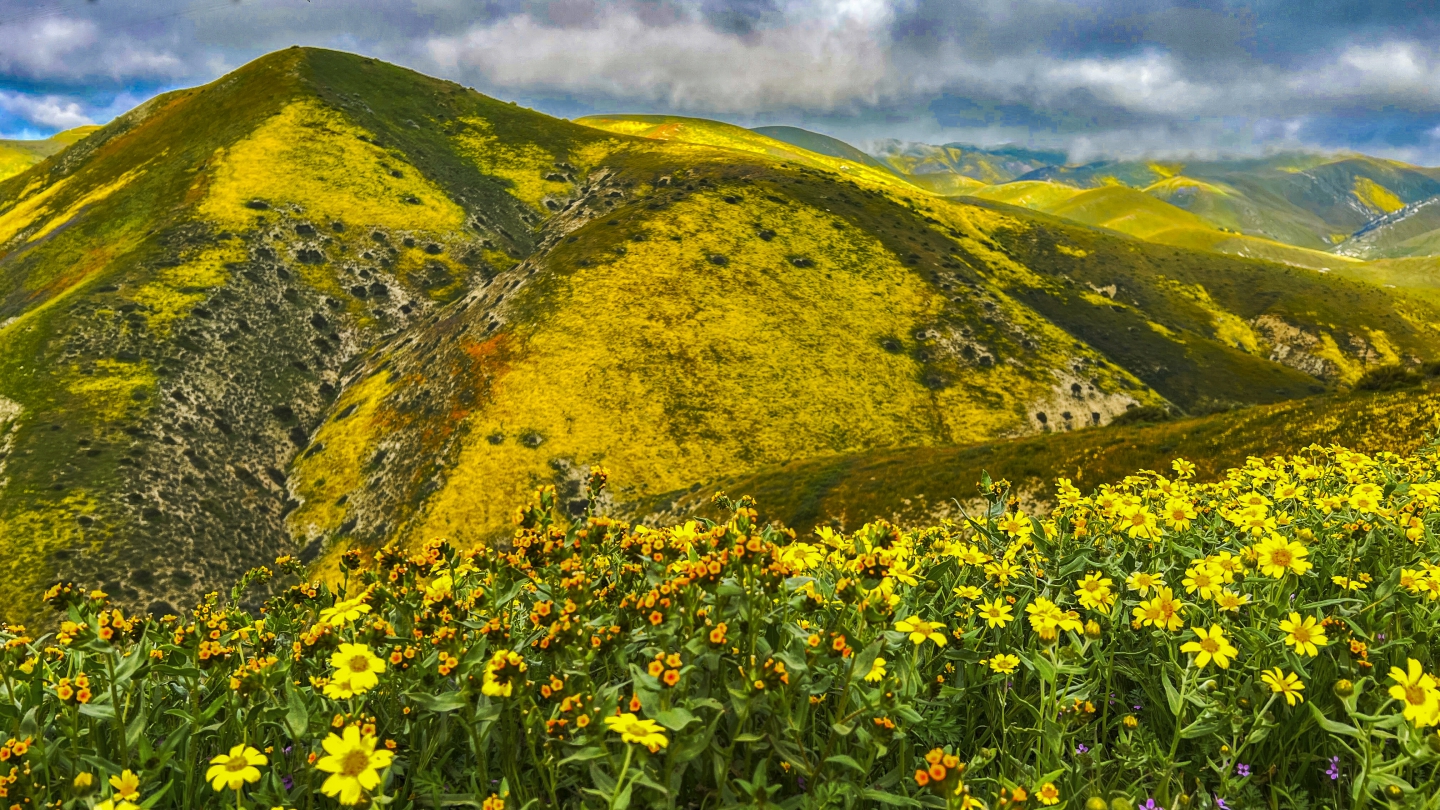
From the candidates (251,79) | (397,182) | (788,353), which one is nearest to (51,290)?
(397,182)

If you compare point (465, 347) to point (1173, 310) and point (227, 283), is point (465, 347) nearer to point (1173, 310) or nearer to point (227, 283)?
point (227, 283)

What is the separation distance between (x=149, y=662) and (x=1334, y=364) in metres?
178

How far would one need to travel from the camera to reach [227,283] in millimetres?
95000

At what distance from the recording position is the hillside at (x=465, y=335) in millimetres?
70750

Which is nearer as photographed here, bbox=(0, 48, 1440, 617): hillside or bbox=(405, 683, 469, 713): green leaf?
bbox=(405, 683, 469, 713): green leaf

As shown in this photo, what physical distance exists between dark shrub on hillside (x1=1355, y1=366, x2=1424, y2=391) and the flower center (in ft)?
208

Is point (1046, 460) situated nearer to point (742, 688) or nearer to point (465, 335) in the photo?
point (742, 688)

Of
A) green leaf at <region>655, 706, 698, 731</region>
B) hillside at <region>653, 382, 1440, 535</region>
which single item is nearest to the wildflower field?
green leaf at <region>655, 706, 698, 731</region>

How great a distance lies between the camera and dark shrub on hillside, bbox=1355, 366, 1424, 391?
46.8m

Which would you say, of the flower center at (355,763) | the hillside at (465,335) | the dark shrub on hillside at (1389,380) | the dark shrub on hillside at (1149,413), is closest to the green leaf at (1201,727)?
the flower center at (355,763)

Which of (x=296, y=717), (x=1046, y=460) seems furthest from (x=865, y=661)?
(x=1046, y=460)

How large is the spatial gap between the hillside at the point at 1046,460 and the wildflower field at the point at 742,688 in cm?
2355

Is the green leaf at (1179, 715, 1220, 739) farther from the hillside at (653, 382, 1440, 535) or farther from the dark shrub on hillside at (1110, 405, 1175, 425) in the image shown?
the dark shrub on hillside at (1110, 405, 1175, 425)

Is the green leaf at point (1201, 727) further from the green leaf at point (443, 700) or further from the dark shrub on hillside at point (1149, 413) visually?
the dark shrub on hillside at point (1149, 413)
